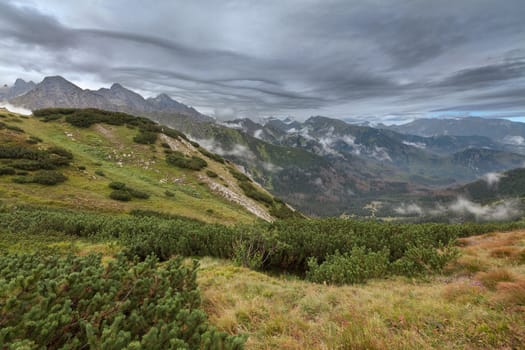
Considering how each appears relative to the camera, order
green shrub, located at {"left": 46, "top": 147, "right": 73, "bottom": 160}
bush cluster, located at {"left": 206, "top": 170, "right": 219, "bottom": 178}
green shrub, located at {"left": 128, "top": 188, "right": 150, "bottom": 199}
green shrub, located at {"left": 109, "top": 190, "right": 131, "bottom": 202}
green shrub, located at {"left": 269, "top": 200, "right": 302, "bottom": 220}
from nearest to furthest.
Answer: green shrub, located at {"left": 109, "top": 190, "right": 131, "bottom": 202} < green shrub, located at {"left": 128, "top": 188, "right": 150, "bottom": 199} < green shrub, located at {"left": 46, "top": 147, "right": 73, "bottom": 160} < green shrub, located at {"left": 269, "top": 200, "right": 302, "bottom": 220} < bush cluster, located at {"left": 206, "top": 170, "right": 219, "bottom": 178}

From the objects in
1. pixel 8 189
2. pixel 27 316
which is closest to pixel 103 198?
pixel 8 189

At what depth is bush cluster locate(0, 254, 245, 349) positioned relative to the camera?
2814mm

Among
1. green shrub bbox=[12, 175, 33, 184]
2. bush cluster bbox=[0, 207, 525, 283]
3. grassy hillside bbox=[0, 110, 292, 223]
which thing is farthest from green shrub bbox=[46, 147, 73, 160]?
bush cluster bbox=[0, 207, 525, 283]

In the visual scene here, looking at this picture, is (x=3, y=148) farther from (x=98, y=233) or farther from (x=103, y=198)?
(x=98, y=233)

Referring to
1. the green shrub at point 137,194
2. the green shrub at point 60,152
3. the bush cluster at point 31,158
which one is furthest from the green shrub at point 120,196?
the green shrub at point 60,152

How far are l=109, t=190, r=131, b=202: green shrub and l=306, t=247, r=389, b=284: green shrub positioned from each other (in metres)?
21.6

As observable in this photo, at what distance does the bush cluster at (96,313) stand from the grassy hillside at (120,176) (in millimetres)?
19802

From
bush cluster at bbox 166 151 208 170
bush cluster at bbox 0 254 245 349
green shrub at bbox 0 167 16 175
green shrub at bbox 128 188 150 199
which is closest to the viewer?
bush cluster at bbox 0 254 245 349

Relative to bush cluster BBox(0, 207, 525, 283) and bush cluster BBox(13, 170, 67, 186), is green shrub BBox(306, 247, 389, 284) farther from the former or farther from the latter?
bush cluster BBox(13, 170, 67, 186)

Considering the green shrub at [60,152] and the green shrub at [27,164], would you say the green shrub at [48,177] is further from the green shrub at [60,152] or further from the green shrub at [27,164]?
the green shrub at [60,152]

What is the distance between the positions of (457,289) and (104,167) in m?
37.4

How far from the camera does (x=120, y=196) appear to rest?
2409cm

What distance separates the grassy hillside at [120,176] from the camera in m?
22.0

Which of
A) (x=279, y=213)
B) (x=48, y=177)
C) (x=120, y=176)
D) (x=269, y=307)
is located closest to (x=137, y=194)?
(x=120, y=176)
